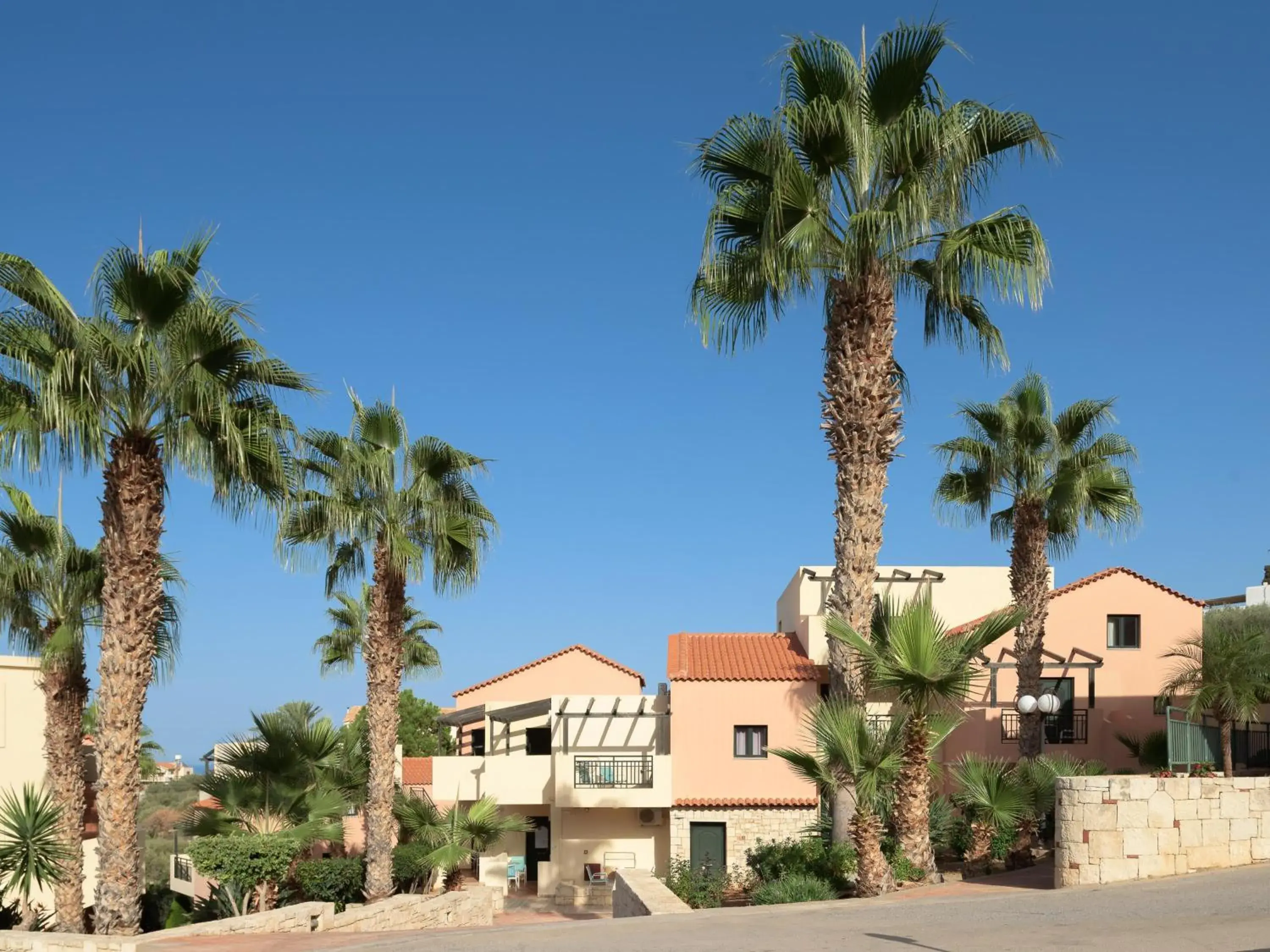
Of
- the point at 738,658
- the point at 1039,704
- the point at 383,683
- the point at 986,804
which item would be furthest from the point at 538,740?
the point at 986,804

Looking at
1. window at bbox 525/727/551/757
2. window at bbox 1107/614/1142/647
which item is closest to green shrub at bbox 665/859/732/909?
window at bbox 1107/614/1142/647

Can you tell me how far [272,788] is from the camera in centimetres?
2583

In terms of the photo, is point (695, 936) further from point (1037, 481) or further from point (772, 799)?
point (772, 799)

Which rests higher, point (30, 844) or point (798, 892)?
point (30, 844)

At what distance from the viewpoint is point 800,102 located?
17938mm

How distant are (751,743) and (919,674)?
17.1 metres

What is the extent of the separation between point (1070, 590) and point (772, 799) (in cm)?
944

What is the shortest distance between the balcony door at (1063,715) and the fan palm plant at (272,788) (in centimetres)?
1747

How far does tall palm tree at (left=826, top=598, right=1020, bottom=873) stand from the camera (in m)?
16.2

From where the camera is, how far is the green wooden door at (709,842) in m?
32.0

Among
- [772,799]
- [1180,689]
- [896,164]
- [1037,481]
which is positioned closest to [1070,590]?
[1180,689]

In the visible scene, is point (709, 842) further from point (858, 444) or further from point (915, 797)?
point (858, 444)

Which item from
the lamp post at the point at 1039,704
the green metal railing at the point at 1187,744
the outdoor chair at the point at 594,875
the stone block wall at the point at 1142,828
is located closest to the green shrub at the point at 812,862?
the stone block wall at the point at 1142,828

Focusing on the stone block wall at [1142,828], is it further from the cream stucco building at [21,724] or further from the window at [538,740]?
the window at [538,740]
